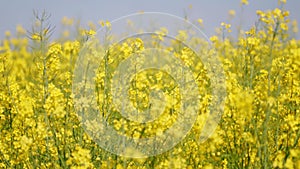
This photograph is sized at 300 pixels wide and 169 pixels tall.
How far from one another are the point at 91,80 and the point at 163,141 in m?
1.41

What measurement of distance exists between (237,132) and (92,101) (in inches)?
57.3

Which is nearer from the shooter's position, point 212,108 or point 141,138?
point 141,138

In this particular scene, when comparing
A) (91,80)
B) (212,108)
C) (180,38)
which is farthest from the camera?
(180,38)

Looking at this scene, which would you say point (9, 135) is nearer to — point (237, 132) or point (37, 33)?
point (37, 33)

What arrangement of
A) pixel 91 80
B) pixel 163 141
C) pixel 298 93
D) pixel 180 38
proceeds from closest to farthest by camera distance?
pixel 163 141, pixel 298 93, pixel 91 80, pixel 180 38

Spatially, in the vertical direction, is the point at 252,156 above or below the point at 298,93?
→ below

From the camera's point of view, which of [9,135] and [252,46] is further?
[9,135]

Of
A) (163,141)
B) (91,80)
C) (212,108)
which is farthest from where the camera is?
(91,80)

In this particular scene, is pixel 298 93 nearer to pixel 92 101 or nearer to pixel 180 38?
pixel 92 101

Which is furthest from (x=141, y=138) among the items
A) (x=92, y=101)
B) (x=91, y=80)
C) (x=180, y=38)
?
(x=180, y=38)

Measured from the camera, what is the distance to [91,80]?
5078mm

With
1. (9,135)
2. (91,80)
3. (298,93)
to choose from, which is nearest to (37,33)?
(91,80)

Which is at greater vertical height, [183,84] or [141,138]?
[183,84]

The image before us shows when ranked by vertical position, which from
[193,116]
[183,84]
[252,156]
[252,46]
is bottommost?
[252,156]
